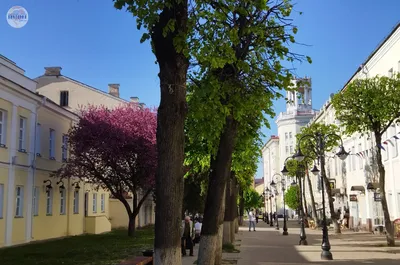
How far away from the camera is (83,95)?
43.2m

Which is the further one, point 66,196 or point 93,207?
point 93,207

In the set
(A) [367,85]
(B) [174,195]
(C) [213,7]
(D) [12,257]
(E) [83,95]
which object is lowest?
(D) [12,257]

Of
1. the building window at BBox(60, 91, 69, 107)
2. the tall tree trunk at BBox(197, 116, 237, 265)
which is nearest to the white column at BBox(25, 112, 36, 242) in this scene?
the tall tree trunk at BBox(197, 116, 237, 265)

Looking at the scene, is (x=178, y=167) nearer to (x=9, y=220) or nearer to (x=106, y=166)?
(x=9, y=220)

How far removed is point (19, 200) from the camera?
2400 centimetres

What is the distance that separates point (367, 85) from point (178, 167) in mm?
17302

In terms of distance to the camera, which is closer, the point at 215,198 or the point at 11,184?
the point at 215,198

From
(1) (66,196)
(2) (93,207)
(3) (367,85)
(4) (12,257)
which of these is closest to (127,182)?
(1) (66,196)

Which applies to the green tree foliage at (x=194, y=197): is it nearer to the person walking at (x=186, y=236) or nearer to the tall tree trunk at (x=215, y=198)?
the person walking at (x=186, y=236)

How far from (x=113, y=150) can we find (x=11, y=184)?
710 cm

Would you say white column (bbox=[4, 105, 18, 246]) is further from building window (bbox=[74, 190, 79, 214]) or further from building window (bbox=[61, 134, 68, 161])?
building window (bbox=[74, 190, 79, 214])

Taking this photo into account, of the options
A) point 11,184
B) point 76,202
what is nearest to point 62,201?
point 76,202

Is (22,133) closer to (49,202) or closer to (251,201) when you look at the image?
(49,202)

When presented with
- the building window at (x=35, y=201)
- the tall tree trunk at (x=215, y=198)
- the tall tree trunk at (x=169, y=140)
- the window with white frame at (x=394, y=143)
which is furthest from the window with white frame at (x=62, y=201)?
the tall tree trunk at (x=169, y=140)
